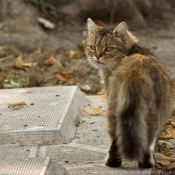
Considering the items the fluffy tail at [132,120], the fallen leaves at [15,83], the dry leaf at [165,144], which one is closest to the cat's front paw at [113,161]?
the fluffy tail at [132,120]

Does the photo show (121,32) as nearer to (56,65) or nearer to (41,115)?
(41,115)

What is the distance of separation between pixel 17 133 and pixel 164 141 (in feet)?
4.50

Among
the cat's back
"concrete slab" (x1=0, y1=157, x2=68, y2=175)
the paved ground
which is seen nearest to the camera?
"concrete slab" (x1=0, y1=157, x2=68, y2=175)

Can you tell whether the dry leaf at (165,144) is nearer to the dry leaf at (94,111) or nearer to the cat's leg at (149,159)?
the cat's leg at (149,159)

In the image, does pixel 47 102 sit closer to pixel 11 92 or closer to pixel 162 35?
pixel 11 92

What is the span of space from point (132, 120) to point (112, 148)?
525mm

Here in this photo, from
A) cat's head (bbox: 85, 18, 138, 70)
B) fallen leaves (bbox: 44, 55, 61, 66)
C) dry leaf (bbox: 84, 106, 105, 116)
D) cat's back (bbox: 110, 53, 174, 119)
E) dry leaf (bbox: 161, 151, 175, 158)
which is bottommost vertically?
fallen leaves (bbox: 44, 55, 61, 66)

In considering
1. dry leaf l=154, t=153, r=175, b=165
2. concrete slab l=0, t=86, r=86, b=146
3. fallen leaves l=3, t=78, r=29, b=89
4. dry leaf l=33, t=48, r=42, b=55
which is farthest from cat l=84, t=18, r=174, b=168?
dry leaf l=33, t=48, r=42, b=55

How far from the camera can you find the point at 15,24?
965 centimetres

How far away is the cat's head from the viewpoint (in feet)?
18.0

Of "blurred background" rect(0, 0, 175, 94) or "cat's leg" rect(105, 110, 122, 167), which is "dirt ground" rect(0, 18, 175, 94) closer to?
"blurred background" rect(0, 0, 175, 94)

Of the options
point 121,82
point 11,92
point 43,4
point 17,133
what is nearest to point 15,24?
point 43,4

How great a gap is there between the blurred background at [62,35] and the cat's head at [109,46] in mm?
1841

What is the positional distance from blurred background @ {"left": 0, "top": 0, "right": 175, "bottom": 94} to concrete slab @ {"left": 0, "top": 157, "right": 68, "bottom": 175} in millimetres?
2999
